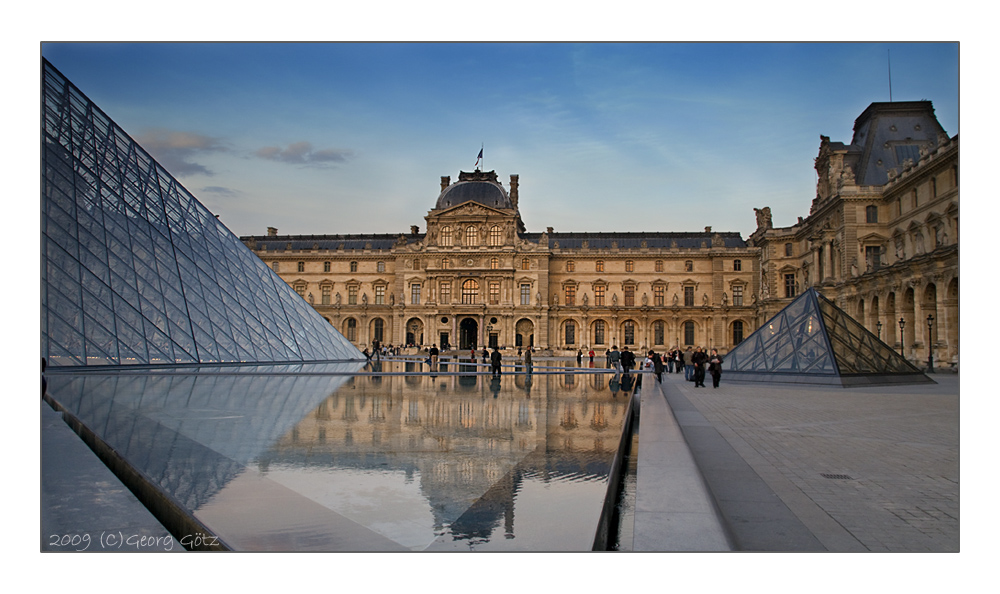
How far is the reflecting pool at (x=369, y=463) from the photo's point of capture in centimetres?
402

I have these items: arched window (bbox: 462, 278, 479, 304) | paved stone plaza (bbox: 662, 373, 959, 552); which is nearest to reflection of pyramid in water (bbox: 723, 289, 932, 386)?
paved stone plaza (bbox: 662, 373, 959, 552)

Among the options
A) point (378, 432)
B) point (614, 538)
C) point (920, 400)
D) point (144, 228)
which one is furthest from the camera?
point (144, 228)

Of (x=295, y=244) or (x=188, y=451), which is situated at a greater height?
(x=295, y=244)

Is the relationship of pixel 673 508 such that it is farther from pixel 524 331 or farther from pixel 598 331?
pixel 598 331

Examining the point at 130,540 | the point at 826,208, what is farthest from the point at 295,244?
the point at 130,540

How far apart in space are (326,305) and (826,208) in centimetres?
3919

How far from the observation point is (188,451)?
638 centimetres

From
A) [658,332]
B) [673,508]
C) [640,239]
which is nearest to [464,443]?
[673,508]

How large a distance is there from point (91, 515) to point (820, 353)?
63.1 feet

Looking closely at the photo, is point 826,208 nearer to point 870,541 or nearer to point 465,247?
point 465,247

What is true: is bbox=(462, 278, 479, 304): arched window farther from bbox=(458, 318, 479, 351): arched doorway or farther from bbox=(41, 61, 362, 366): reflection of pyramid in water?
bbox=(41, 61, 362, 366): reflection of pyramid in water

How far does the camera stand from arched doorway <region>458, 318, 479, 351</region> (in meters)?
56.4

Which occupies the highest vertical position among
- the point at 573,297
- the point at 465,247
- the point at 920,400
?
the point at 465,247

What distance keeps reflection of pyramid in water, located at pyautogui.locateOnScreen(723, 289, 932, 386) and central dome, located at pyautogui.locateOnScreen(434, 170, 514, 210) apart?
36317 mm
